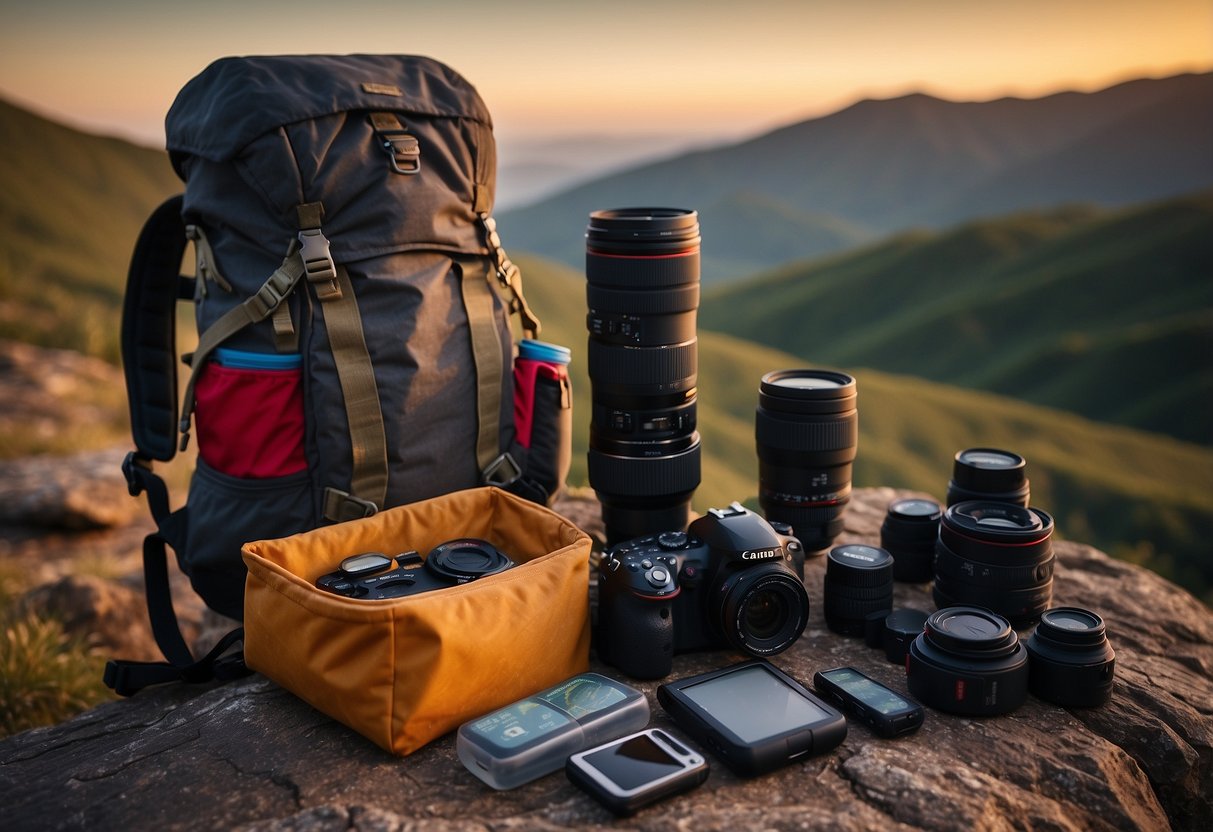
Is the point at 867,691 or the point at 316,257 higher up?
the point at 316,257

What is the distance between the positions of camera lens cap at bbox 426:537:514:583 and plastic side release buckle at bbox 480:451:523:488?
0.68 m

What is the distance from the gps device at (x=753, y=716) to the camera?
275cm

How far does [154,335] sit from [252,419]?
1.27m

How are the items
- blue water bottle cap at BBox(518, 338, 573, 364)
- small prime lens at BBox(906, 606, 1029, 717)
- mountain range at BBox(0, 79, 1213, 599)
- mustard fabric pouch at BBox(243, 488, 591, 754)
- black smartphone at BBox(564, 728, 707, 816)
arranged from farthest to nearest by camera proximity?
1. mountain range at BBox(0, 79, 1213, 599)
2. blue water bottle cap at BBox(518, 338, 573, 364)
3. small prime lens at BBox(906, 606, 1029, 717)
4. mustard fabric pouch at BBox(243, 488, 591, 754)
5. black smartphone at BBox(564, 728, 707, 816)

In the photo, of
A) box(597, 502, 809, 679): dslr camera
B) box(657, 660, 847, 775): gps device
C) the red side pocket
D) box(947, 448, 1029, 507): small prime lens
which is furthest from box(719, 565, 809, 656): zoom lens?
the red side pocket

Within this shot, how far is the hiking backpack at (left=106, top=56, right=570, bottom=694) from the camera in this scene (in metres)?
3.63

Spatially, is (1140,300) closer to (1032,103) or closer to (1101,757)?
(1101,757)

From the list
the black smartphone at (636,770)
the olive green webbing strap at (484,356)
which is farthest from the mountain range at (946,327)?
the black smartphone at (636,770)

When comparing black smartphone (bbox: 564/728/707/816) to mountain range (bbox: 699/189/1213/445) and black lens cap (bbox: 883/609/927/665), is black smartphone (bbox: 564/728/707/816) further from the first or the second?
mountain range (bbox: 699/189/1213/445)

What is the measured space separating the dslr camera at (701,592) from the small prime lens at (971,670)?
0.44 meters

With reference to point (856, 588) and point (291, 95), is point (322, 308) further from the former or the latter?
point (856, 588)

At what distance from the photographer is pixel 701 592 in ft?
11.1

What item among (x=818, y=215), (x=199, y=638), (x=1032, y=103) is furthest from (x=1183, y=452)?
(x=1032, y=103)

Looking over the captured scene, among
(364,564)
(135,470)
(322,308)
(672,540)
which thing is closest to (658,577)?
(672,540)
